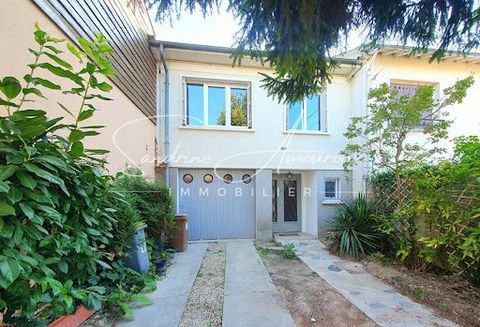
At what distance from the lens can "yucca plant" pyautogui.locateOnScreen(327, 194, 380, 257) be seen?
19.6 ft

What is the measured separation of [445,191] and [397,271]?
173cm

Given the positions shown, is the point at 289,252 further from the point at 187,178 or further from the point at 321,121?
the point at 321,121

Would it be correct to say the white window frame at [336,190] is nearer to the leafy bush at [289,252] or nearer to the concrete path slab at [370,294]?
the concrete path slab at [370,294]

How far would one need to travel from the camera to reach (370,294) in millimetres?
4043

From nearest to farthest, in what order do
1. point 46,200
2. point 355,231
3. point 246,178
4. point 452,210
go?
point 46,200, point 452,210, point 355,231, point 246,178

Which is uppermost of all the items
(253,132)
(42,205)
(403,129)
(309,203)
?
(253,132)

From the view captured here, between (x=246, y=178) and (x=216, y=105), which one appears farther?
(x=246, y=178)

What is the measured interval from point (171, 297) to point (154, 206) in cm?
231

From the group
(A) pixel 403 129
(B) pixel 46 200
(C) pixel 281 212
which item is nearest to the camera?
(B) pixel 46 200

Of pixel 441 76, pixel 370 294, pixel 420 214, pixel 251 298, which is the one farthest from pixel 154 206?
pixel 441 76

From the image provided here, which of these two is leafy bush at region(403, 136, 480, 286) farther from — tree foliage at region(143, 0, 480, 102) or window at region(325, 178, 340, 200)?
window at region(325, 178, 340, 200)

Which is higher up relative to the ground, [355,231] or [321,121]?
[321,121]

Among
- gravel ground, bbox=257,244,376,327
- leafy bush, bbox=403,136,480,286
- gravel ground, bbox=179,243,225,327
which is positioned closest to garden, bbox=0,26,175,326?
gravel ground, bbox=179,243,225,327

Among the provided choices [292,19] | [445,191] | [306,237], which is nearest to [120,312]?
[292,19]
